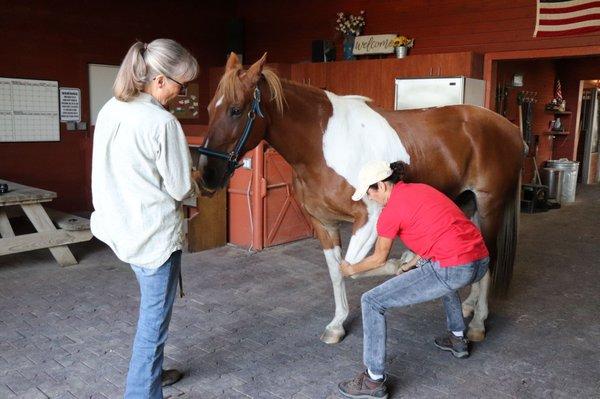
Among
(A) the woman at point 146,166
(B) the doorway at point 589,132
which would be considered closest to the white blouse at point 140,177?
(A) the woman at point 146,166

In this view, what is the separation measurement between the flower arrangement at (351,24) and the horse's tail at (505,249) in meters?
4.70

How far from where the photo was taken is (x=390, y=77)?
660 cm

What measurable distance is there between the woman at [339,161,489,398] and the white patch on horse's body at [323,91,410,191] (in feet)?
1.14

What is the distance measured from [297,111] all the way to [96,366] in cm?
169

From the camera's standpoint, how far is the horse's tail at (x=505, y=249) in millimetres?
3262

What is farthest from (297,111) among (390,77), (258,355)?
(390,77)

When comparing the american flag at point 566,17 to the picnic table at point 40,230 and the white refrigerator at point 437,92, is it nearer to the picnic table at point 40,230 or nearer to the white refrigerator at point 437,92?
the white refrigerator at point 437,92

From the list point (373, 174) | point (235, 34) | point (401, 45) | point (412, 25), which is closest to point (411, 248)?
point (373, 174)

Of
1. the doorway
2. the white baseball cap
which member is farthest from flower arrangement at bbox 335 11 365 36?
the doorway

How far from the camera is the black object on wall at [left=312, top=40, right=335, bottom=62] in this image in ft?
24.4

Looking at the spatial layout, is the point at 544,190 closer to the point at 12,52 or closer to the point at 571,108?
the point at 571,108

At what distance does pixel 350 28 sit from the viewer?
7.32 m

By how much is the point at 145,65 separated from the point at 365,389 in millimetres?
1669

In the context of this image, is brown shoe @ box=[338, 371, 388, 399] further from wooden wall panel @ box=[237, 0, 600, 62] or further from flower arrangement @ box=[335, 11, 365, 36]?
flower arrangement @ box=[335, 11, 365, 36]
